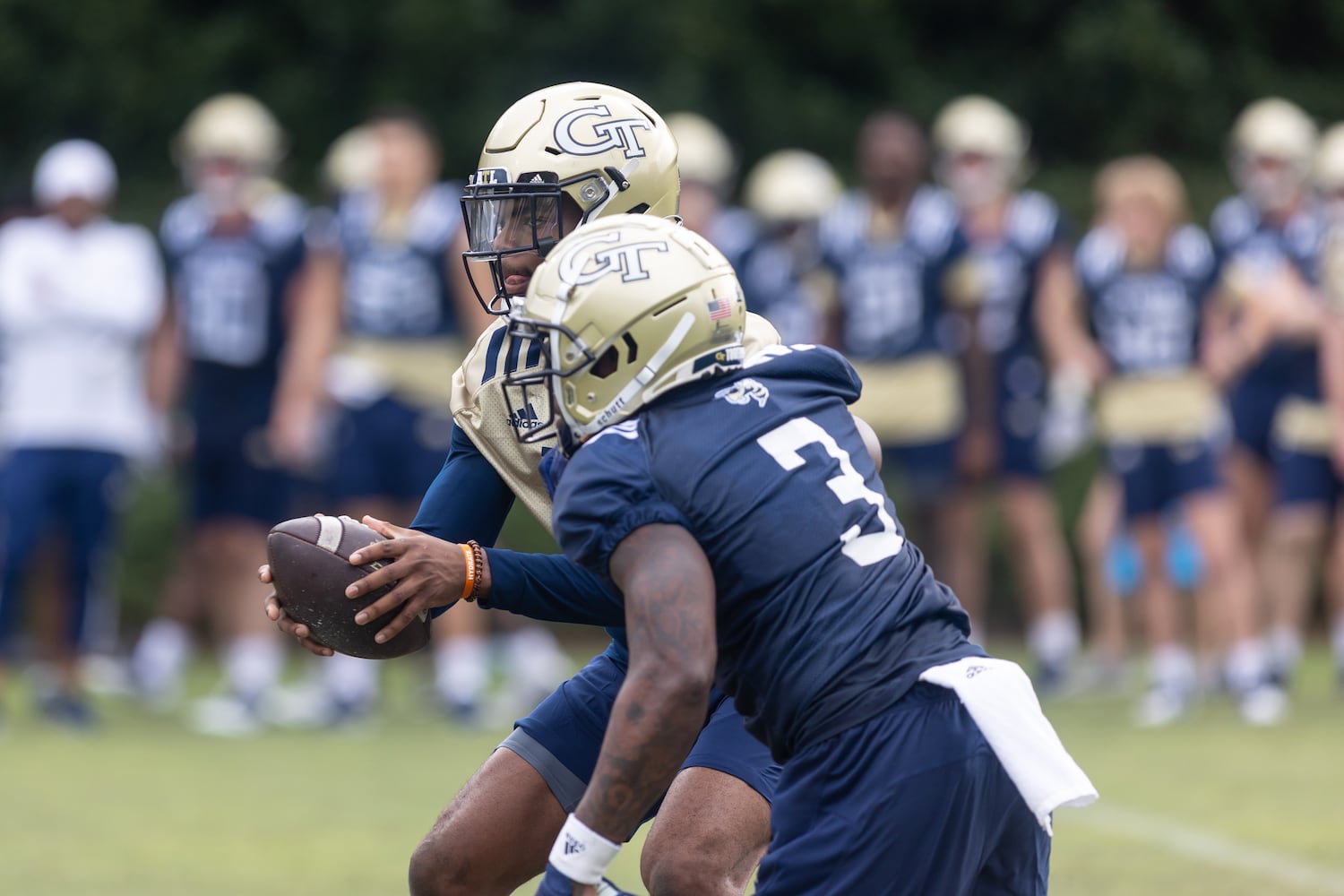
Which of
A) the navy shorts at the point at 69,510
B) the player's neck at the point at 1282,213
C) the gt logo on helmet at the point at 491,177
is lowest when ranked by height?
the navy shorts at the point at 69,510

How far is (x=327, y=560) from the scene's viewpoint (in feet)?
11.3

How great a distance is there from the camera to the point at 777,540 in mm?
3121

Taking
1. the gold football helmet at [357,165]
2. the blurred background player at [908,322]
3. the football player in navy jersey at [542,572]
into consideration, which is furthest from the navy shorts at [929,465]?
the football player in navy jersey at [542,572]

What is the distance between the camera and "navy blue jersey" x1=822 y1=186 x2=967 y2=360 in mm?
9312

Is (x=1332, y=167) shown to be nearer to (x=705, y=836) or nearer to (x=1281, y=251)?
(x=1281, y=251)

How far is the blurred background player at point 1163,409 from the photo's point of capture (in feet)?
28.7

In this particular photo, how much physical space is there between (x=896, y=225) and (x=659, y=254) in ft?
20.7

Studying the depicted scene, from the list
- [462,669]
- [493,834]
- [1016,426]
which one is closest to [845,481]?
[493,834]

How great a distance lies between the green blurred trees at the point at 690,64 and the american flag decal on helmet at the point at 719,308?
40.2 ft

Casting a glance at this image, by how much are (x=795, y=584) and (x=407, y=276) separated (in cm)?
561

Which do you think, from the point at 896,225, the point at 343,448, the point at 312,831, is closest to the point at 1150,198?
the point at 896,225

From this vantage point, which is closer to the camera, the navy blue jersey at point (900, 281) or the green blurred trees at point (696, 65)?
the navy blue jersey at point (900, 281)

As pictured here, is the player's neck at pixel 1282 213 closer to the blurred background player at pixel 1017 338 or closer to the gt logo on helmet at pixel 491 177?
the blurred background player at pixel 1017 338

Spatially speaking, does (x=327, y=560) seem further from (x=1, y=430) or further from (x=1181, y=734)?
(x=1, y=430)
